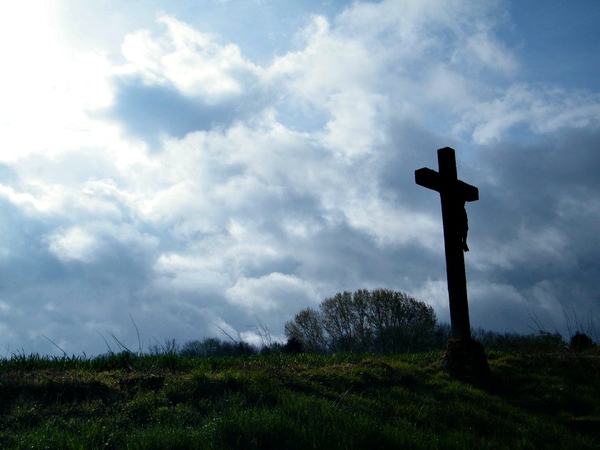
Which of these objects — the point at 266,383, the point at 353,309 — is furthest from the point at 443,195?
the point at 353,309

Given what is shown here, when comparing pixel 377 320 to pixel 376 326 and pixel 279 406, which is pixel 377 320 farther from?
pixel 279 406

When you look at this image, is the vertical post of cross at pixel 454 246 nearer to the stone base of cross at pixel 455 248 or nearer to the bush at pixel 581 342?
the stone base of cross at pixel 455 248

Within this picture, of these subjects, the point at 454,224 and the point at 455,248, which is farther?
the point at 454,224

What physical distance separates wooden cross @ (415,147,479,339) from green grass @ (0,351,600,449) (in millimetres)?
1213

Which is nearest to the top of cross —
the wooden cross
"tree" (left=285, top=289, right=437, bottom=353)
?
the wooden cross

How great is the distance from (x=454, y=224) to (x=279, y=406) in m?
6.43

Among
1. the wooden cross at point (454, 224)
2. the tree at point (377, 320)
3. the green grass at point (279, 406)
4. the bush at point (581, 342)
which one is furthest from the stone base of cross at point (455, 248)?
the tree at point (377, 320)

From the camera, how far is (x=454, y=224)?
38.2 ft

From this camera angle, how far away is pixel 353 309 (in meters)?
33.3

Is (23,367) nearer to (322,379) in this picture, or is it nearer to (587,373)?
(322,379)

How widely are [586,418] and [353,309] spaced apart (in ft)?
82.2

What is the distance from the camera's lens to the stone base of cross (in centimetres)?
1065

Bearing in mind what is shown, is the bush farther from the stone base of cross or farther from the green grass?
the stone base of cross

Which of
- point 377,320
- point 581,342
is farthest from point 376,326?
point 581,342
